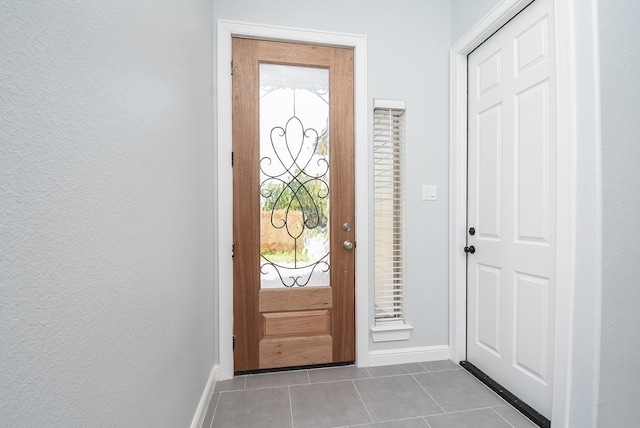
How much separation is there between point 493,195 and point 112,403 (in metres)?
2.11

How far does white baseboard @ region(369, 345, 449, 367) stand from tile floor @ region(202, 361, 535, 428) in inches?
2.5

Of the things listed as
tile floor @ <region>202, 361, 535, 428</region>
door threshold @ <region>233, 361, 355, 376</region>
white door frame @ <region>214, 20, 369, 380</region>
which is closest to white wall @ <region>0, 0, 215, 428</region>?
tile floor @ <region>202, 361, 535, 428</region>

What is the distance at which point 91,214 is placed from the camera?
2.10 feet

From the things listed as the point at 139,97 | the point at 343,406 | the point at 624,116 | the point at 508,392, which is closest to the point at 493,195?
the point at 624,116

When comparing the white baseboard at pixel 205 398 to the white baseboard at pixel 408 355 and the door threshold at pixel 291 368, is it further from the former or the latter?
the white baseboard at pixel 408 355

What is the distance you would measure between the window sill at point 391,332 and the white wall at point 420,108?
0.18 feet

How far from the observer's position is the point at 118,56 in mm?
751

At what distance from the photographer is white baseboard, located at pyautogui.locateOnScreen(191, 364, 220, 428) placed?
4.80 feet

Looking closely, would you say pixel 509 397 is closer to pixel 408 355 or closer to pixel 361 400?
pixel 408 355

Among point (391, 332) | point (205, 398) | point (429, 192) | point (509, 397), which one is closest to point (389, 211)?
point (429, 192)

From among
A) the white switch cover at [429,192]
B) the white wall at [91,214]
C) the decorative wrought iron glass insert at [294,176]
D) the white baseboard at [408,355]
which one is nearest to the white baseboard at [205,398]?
the white wall at [91,214]

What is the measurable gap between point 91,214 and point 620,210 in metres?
1.89

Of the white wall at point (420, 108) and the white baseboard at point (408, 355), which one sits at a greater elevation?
the white wall at point (420, 108)

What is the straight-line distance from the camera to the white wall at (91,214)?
1.49 feet
